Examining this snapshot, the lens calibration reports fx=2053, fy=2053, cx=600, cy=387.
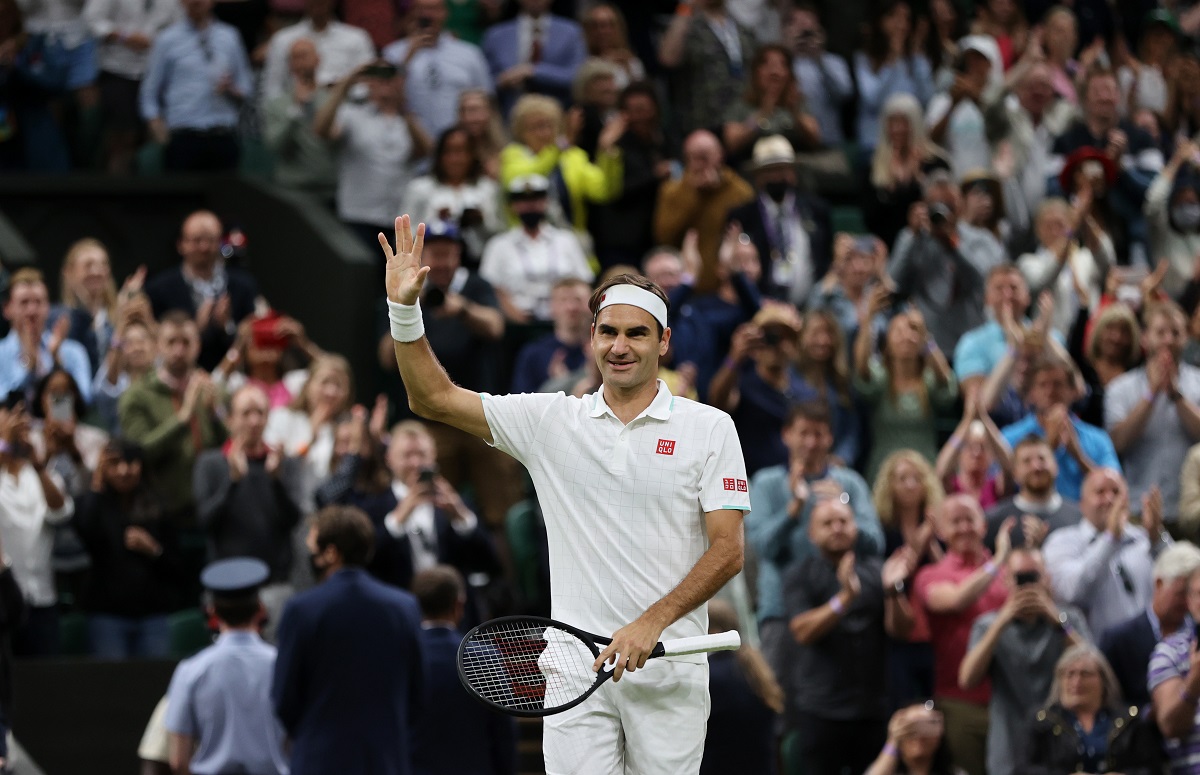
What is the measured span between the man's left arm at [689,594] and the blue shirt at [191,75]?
367 inches

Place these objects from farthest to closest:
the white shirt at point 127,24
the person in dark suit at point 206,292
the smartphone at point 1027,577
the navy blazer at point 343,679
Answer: the white shirt at point 127,24, the person in dark suit at point 206,292, the smartphone at point 1027,577, the navy blazer at point 343,679

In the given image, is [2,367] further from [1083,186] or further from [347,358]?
[1083,186]

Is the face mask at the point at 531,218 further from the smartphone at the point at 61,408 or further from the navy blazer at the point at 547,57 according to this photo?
the smartphone at the point at 61,408

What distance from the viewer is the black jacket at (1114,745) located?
955 cm

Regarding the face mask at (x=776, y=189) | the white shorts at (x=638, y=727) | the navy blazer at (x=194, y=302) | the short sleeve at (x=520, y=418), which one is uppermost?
the face mask at (x=776, y=189)

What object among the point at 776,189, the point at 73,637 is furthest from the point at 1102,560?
the point at 73,637

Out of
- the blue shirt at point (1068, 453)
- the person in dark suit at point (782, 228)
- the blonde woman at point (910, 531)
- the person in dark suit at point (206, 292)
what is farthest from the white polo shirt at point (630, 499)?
the person in dark suit at point (782, 228)

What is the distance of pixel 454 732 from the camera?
902cm

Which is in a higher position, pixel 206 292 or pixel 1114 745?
pixel 206 292

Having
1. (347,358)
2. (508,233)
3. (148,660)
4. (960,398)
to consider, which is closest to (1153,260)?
(960,398)

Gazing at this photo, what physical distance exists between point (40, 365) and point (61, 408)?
0.48 metres

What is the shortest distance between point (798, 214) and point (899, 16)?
3.46 m

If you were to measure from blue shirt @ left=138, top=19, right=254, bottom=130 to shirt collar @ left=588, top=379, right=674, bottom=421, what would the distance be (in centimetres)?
899

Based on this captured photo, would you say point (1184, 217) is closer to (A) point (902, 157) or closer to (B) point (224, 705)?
(A) point (902, 157)
